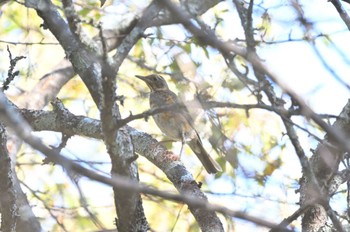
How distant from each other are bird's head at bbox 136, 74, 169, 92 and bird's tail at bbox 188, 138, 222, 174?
622mm

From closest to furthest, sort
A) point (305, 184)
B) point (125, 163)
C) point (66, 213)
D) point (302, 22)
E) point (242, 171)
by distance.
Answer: point (125, 163) < point (302, 22) < point (242, 171) < point (305, 184) < point (66, 213)

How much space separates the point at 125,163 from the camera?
3225 mm

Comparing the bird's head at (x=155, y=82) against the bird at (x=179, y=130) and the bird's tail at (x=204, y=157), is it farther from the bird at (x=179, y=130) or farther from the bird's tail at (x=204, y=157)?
the bird's tail at (x=204, y=157)

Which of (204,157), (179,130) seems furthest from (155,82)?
(204,157)

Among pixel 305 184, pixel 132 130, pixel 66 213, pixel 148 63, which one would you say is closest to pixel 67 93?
pixel 148 63

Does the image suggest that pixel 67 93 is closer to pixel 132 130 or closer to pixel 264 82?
pixel 132 130

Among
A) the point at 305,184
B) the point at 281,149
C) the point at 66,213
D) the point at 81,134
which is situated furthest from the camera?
the point at 281,149

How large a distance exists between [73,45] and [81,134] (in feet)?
3.38

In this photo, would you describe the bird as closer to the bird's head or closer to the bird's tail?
the bird's tail

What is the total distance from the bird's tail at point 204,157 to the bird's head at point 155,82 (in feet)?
2.04

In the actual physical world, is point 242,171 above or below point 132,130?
below

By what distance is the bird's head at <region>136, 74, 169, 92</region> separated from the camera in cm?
663

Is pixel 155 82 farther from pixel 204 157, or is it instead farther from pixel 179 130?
→ pixel 204 157

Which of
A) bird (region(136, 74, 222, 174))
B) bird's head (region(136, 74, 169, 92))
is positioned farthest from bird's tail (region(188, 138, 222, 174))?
bird's head (region(136, 74, 169, 92))
